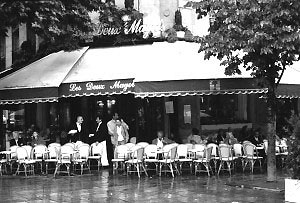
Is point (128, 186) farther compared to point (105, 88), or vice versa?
point (105, 88)

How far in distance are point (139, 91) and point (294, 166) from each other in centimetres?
655

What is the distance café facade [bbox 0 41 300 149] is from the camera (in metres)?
16.7

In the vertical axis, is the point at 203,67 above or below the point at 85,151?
above

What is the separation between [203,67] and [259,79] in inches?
127

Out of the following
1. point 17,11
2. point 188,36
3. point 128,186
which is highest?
point 188,36

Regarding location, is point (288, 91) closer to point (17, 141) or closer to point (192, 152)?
point (192, 152)

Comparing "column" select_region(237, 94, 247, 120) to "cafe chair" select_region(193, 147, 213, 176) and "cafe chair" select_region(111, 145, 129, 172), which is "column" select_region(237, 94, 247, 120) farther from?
"cafe chair" select_region(111, 145, 129, 172)

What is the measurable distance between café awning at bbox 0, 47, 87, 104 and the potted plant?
29.3 feet

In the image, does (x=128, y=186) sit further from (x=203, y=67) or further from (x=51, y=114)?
(x=51, y=114)

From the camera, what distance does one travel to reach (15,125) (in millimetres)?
22906

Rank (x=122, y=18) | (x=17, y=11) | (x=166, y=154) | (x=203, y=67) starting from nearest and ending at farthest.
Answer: (x=17, y=11)
(x=166, y=154)
(x=203, y=67)
(x=122, y=18)

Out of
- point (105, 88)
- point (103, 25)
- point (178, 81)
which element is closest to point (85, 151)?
point (105, 88)

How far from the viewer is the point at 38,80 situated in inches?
711

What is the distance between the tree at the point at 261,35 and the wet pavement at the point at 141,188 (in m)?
1.37
